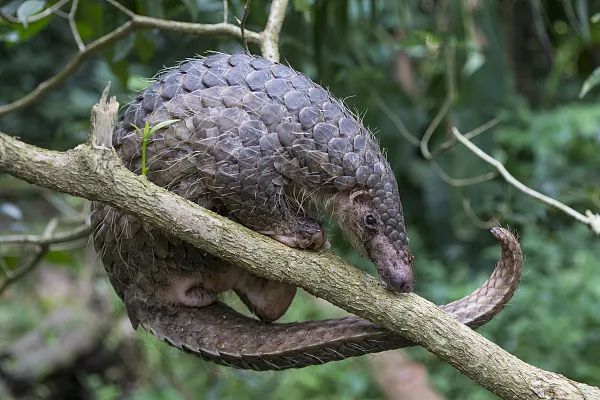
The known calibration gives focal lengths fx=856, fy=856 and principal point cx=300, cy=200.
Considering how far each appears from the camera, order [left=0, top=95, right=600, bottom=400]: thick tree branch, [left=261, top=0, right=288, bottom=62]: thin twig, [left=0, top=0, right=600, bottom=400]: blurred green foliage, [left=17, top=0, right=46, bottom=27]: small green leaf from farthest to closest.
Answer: [left=0, top=0, right=600, bottom=400]: blurred green foliage < [left=17, top=0, right=46, bottom=27]: small green leaf < [left=261, top=0, right=288, bottom=62]: thin twig < [left=0, top=95, right=600, bottom=400]: thick tree branch

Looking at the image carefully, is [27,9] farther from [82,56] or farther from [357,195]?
[357,195]

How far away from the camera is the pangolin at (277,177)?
1.70m

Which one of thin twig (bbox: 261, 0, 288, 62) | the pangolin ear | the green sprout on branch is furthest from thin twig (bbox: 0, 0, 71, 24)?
the pangolin ear

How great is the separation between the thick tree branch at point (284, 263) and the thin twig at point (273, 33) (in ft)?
2.38

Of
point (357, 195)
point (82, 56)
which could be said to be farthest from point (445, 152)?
point (357, 195)

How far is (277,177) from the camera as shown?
5.75 ft

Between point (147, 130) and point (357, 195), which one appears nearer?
point (147, 130)

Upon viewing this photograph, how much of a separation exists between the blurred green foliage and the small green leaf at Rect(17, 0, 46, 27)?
0.51 metres

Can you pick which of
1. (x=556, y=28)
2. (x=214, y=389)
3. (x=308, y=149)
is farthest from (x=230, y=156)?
(x=556, y=28)

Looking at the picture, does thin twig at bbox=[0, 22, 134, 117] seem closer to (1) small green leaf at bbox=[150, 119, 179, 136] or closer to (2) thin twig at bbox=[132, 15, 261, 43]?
(2) thin twig at bbox=[132, 15, 261, 43]

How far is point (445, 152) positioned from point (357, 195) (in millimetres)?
2700

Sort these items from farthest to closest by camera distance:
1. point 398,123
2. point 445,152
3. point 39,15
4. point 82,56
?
1. point 445,152
2. point 398,123
3. point 39,15
4. point 82,56

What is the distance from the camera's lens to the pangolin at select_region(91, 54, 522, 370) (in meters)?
1.70

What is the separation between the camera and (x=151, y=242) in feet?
6.07
